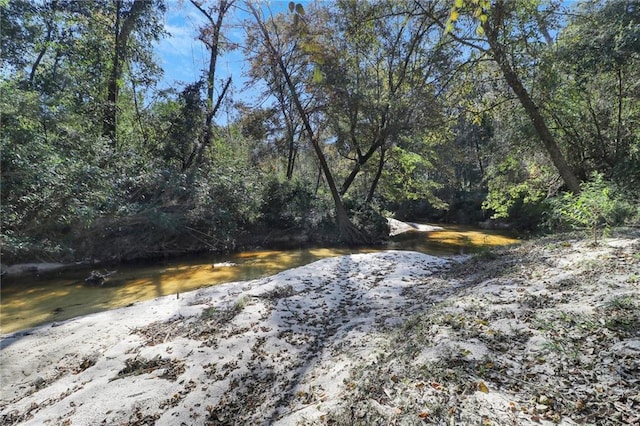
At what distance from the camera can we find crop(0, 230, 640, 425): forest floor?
2.07 m

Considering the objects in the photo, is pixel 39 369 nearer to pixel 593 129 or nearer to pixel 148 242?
pixel 148 242

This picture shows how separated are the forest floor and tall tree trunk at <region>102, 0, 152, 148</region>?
33.2ft

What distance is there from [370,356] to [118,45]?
612 inches

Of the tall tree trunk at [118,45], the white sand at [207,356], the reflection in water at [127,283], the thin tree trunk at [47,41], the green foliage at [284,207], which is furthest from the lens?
the green foliage at [284,207]

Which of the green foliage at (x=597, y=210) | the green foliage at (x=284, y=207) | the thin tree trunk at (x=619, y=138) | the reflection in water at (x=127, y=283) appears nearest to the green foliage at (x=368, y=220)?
the green foliage at (x=284, y=207)

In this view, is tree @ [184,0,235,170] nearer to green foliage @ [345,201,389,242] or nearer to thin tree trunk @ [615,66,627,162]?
green foliage @ [345,201,389,242]

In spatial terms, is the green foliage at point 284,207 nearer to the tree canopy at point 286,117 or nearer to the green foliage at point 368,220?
the tree canopy at point 286,117

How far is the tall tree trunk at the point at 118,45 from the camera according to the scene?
12664 mm

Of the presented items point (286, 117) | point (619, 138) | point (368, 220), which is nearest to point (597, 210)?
point (619, 138)

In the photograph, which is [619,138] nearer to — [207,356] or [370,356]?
[370,356]

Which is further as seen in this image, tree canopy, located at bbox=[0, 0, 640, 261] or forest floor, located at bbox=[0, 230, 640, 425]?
tree canopy, located at bbox=[0, 0, 640, 261]

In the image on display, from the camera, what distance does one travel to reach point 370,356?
2.98 metres

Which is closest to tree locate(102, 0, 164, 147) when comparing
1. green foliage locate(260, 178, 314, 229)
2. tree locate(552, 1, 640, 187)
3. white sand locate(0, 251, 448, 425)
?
green foliage locate(260, 178, 314, 229)

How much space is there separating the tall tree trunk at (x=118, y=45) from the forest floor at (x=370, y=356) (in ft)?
33.2
